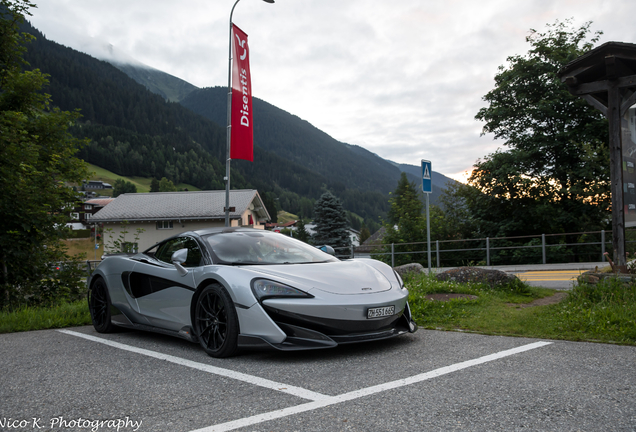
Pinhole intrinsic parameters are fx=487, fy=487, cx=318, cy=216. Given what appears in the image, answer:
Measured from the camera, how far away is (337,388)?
3174 mm

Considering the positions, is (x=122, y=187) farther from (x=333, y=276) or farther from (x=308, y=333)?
(x=308, y=333)

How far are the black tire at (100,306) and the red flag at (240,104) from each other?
7793 millimetres

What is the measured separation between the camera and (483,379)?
3.28 metres

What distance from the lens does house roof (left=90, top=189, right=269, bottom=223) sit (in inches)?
1964

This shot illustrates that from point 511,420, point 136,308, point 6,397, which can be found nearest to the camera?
point 511,420

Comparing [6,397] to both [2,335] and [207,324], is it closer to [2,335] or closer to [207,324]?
[207,324]

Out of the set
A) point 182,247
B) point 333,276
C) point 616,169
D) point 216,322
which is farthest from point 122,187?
point 333,276

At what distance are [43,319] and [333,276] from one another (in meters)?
4.43

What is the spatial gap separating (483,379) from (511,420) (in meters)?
0.78

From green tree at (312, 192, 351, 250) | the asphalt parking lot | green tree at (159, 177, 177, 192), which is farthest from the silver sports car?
green tree at (159, 177, 177, 192)

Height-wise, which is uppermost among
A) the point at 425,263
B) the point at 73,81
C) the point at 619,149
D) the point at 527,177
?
the point at 73,81

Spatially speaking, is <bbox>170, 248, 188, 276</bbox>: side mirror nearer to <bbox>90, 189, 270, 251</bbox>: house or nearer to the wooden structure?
Answer: the wooden structure

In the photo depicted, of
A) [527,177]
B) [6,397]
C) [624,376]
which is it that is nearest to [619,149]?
[624,376]

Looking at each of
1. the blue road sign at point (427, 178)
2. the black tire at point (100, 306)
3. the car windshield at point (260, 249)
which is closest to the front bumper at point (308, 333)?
the car windshield at point (260, 249)
